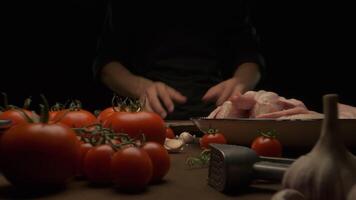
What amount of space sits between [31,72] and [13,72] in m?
0.12

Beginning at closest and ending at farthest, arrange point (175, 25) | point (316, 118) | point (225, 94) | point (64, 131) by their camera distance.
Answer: point (64, 131) < point (316, 118) < point (225, 94) < point (175, 25)

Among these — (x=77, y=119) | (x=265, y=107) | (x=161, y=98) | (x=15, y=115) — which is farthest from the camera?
(x=161, y=98)

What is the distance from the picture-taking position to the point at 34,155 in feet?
2.57

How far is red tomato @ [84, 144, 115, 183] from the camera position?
82 cm

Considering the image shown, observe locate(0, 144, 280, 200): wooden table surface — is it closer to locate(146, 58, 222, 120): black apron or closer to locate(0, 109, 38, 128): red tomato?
locate(0, 109, 38, 128): red tomato

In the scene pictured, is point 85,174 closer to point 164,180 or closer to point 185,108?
point 164,180

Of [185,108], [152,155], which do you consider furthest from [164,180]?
[185,108]

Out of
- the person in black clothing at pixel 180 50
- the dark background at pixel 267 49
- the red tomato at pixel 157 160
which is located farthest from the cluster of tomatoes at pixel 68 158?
the dark background at pixel 267 49

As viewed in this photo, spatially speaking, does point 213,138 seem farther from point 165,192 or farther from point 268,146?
point 165,192

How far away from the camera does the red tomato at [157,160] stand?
0.86 metres

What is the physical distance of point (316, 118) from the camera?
1075mm

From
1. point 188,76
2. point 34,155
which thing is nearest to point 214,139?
point 34,155

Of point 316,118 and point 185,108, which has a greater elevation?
point 316,118

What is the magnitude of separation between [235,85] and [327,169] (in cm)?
137
